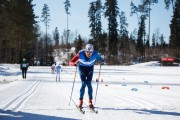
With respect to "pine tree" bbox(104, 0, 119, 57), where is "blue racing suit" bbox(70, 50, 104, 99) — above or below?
below

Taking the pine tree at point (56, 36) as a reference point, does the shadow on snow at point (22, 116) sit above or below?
below

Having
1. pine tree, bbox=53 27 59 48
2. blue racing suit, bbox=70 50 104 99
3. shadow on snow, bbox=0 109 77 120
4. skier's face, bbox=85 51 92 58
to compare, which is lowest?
shadow on snow, bbox=0 109 77 120

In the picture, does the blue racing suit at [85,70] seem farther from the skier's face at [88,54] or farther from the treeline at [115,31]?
the treeline at [115,31]

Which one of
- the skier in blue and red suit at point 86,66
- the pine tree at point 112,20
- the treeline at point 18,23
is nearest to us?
the skier in blue and red suit at point 86,66

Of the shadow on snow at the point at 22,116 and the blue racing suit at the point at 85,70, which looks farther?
the blue racing suit at the point at 85,70

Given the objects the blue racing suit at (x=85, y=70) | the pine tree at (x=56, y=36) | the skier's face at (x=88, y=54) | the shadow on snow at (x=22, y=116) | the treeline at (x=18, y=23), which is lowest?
the shadow on snow at (x=22, y=116)

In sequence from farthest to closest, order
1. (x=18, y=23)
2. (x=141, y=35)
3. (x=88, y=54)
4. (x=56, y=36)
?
1. (x=56, y=36)
2. (x=141, y=35)
3. (x=18, y=23)
4. (x=88, y=54)

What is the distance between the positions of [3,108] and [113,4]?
7136 centimetres

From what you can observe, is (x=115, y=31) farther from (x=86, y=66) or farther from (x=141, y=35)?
(x=86, y=66)

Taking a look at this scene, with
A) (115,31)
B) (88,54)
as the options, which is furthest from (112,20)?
(88,54)

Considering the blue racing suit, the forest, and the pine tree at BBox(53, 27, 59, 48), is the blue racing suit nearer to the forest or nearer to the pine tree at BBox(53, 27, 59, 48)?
the forest

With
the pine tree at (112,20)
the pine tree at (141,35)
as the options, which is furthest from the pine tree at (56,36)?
the pine tree at (112,20)

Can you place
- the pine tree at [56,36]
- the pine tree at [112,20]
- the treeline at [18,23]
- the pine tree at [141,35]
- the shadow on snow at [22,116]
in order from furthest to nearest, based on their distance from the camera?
the pine tree at [56,36]
the pine tree at [141,35]
the pine tree at [112,20]
the treeline at [18,23]
the shadow on snow at [22,116]

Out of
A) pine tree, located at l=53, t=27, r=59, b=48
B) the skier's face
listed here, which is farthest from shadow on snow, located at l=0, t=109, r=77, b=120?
pine tree, located at l=53, t=27, r=59, b=48
